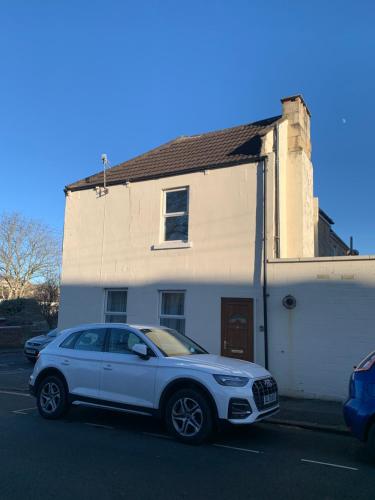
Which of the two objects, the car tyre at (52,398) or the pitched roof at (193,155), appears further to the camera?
the pitched roof at (193,155)

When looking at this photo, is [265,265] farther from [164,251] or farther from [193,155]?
[193,155]

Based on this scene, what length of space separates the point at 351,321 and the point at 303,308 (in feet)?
3.54

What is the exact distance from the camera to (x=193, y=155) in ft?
45.3

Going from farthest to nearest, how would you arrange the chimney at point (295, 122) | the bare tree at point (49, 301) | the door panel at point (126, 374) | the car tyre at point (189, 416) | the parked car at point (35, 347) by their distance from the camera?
the bare tree at point (49, 301)
the parked car at point (35, 347)
the chimney at point (295, 122)
the door panel at point (126, 374)
the car tyre at point (189, 416)

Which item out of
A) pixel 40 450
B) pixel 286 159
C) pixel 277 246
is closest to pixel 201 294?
pixel 277 246

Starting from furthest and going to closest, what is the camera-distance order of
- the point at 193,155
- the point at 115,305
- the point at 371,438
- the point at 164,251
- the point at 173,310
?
the point at 115,305 < the point at 193,155 < the point at 164,251 < the point at 173,310 < the point at 371,438

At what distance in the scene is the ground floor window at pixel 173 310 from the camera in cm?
1261

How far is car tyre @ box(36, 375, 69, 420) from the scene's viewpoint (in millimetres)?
7962

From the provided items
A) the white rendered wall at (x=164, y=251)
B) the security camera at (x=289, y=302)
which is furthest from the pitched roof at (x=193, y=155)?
the security camera at (x=289, y=302)

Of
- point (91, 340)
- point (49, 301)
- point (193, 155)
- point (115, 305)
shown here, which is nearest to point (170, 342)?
point (91, 340)

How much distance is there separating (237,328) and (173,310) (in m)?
2.01

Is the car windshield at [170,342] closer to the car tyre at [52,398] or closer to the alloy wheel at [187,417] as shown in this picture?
the alloy wheel at [187,417]

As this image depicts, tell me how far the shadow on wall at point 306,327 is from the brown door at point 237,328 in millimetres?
136

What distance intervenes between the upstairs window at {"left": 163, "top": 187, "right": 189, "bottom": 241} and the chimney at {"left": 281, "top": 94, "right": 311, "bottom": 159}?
10.9 ft
